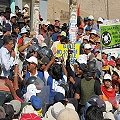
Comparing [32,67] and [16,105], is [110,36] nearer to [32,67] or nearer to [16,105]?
[32,67]

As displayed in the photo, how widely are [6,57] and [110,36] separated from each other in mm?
3983

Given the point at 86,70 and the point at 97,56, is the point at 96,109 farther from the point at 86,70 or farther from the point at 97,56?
the point at 97,56

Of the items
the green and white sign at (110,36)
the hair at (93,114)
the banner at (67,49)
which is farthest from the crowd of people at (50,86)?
the banner at (67,49)

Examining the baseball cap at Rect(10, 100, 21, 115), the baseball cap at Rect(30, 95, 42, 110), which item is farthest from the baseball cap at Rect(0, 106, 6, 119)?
the baseball cap at Rect(30, 95, 42, 110)

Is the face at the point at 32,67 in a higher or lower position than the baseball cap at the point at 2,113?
higher

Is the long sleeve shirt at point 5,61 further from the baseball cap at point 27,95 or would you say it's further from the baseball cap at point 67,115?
the baseball cap at point 67,115

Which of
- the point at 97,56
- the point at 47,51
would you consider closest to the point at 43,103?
the point at 47,51

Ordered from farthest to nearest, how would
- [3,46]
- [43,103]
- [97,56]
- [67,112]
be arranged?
[97,56]
[3,46]
[43,103]
[67,112]

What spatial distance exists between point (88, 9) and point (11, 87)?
17.5m

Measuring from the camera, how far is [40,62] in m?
9.23

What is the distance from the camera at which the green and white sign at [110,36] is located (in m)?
11.8

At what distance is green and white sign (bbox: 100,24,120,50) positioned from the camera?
1182cm

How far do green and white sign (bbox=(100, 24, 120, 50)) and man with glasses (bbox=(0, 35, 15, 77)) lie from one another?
3.48 m

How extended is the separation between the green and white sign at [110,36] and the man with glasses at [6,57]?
3.48m
